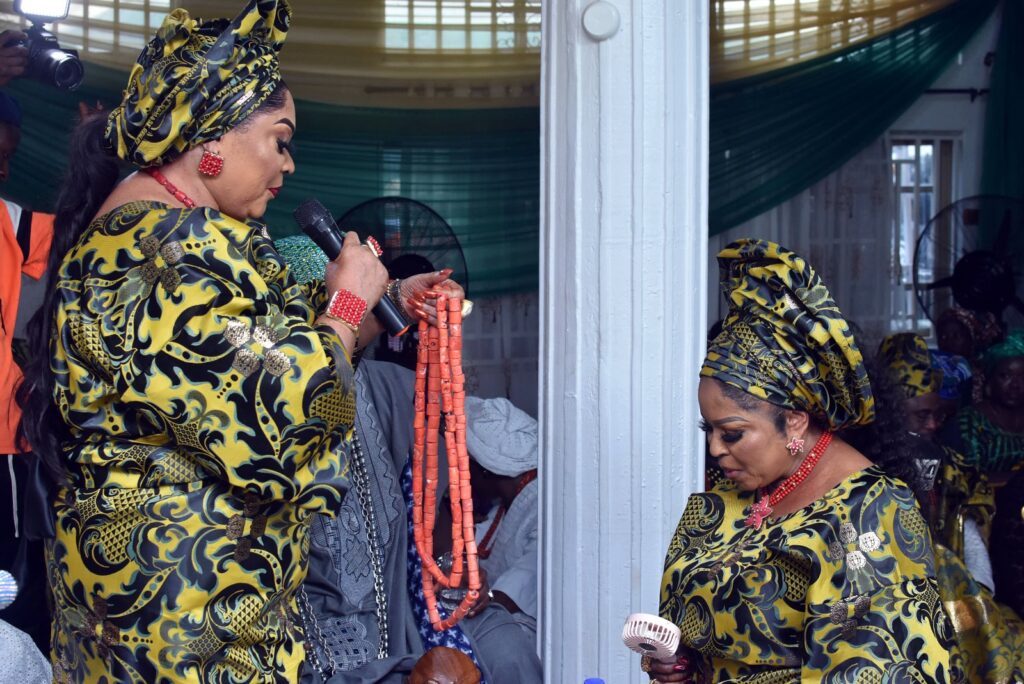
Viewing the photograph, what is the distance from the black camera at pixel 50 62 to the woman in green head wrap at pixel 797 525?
223 centimetres

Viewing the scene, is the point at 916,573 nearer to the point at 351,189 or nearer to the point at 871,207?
the point at 351,189

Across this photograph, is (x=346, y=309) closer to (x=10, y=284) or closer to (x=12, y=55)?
(x=10, y=284)

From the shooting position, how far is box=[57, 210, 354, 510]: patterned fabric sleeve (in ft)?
7.22

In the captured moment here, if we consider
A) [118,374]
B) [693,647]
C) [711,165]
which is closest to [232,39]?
[118,374]

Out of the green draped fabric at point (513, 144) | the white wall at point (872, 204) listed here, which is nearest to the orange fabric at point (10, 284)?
the green draped fabric at point (513, 144)

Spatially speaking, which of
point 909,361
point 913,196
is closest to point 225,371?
point 909,361

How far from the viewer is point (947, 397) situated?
5.20 m

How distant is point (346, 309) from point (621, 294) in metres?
1.05

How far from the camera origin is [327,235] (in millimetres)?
2611

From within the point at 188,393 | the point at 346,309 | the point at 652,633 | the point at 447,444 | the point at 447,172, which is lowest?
the point at 652,633

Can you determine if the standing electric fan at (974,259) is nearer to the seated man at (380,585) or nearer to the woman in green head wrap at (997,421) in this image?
the woman in green head wrap at (997,421)

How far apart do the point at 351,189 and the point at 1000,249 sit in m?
3.51

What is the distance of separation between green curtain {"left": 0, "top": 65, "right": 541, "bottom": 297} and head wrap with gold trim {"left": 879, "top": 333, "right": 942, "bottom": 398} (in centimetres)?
187

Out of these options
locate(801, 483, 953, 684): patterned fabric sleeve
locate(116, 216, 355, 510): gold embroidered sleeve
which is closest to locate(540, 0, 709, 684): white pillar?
locate(801, 483, 953, 684): patterned fabric sleeve
